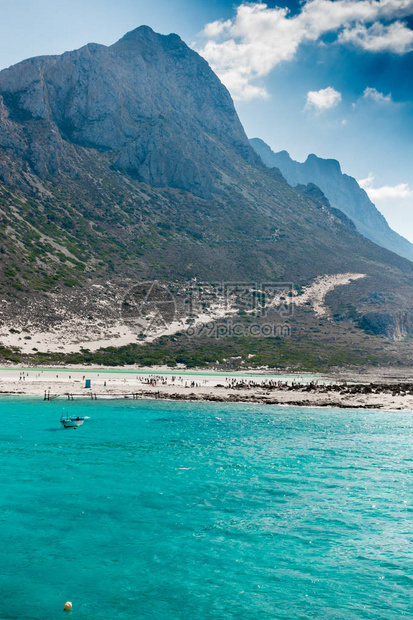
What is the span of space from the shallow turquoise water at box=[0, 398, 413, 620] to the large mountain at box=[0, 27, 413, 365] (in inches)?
2672

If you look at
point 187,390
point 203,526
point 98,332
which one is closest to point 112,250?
point 98,332

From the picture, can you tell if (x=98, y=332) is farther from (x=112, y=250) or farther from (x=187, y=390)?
(x=112, y=250)

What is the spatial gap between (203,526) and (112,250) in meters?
143

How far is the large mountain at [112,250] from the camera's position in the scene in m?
123

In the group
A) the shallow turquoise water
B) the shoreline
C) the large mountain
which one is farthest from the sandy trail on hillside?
the shallow turquoise water

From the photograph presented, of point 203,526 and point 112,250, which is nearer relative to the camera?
point 203,526

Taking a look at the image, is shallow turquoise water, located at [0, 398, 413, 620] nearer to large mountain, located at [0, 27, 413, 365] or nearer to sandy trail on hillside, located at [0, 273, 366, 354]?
sandy trail on hillside, located at [0, 273, 366, 354]

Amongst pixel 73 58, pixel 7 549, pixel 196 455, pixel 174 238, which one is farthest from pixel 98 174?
pixel 7 549

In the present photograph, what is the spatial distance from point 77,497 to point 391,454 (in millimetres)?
27243

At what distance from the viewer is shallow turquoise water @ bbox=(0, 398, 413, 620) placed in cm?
1756

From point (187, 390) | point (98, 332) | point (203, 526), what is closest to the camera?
point (203, 526)

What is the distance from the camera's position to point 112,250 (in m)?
160

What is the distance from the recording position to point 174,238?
7116 inches

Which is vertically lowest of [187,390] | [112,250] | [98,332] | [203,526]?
[203,526]
